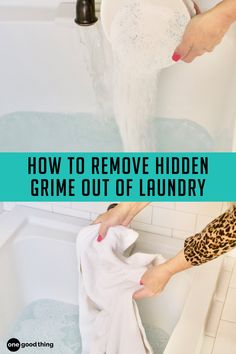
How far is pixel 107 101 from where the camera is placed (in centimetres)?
161

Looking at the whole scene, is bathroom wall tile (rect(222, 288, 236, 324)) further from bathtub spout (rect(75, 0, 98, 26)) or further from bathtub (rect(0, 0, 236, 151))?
bathtub spout (rect(75, 0, 98, 26))

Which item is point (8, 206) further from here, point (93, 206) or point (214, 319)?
point (214, 319)

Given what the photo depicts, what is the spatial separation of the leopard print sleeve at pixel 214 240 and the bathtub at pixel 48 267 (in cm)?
25

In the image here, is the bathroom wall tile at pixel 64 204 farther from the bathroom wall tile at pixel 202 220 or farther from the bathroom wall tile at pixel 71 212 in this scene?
the bathroom wall tile at pixel 202 220

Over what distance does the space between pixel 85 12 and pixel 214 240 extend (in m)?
0.59

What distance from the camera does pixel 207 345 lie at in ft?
4.85

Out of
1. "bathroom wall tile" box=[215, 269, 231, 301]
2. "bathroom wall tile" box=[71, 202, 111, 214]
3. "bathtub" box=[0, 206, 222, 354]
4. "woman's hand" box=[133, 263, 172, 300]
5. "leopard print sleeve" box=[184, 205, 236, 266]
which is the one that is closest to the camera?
"leopard print sleeve" box=[184, 205, 236, 266]

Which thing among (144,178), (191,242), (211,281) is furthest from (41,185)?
(211,281)

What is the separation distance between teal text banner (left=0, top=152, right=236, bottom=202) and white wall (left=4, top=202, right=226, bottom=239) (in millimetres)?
143

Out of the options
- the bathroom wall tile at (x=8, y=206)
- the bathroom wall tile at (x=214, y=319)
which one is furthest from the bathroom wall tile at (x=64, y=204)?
the bathroom wall tile at (x=214, y=319)

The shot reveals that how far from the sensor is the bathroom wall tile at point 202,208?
57.4 inches

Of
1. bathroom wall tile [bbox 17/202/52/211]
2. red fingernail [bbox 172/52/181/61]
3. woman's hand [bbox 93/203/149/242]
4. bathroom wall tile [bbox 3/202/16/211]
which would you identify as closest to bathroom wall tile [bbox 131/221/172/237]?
woman's hand [bbox 93/203/149/242]

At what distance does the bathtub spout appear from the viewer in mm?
1245

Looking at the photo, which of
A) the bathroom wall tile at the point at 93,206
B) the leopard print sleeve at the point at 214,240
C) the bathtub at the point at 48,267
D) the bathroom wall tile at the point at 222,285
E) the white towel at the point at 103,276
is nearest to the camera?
the leopard print sleeve at the point at 214,240
